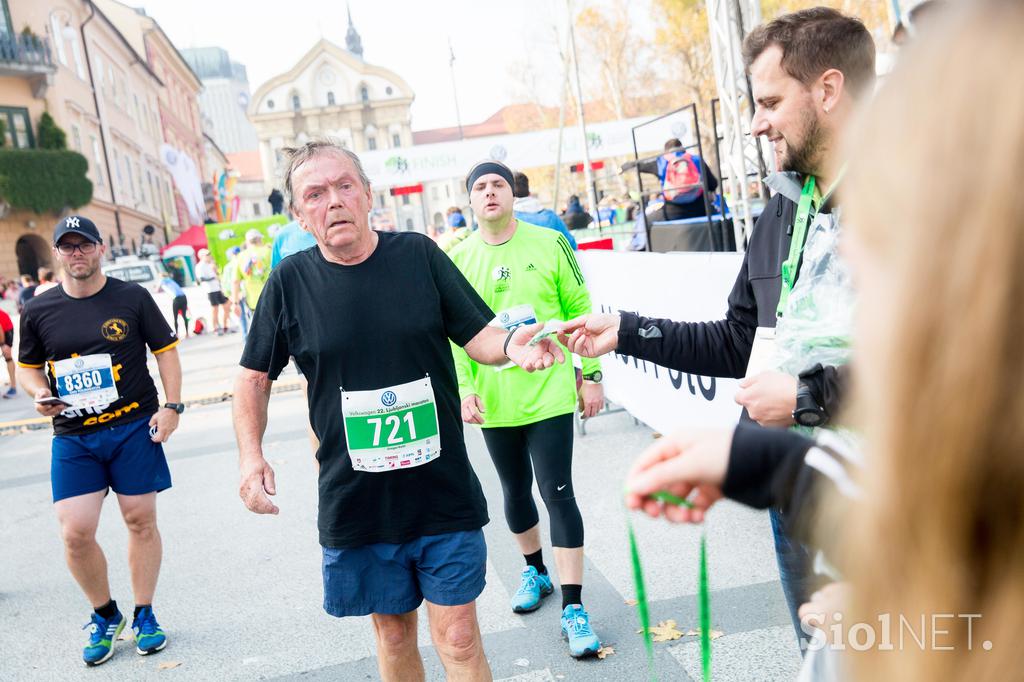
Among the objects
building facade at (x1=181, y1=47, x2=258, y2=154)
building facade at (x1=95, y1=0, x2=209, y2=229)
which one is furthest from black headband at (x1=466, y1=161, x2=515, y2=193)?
building facade at (x1=181, y1=47, x2=258, y2=154)

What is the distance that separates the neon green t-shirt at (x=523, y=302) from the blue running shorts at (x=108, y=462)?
70.4 inches

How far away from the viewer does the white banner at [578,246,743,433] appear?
5.20 meters

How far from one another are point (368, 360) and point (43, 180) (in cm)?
4012

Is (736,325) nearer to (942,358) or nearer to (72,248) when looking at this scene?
(942,358)

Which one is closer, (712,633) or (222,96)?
(712,633)

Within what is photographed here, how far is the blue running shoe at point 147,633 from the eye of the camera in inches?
179

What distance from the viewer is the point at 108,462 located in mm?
4688

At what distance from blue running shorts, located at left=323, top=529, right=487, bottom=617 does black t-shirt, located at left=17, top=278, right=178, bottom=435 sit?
2.27 m

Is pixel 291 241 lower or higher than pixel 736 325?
higher

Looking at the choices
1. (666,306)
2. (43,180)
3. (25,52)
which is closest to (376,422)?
(666,306)

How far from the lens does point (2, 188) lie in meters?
35.7

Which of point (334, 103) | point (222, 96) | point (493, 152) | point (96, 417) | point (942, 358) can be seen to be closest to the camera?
point (942, 358)

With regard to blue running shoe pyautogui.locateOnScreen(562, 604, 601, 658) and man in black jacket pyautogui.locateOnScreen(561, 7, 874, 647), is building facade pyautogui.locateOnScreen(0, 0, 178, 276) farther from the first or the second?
man in black jacket pyautogui.locateOnScreen(561, 7, 874, 647)

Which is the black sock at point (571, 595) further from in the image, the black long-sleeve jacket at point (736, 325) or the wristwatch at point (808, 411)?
the wristwatch at point (808, 411)
